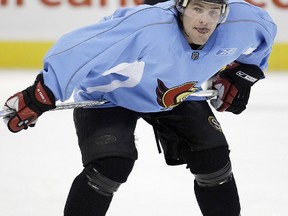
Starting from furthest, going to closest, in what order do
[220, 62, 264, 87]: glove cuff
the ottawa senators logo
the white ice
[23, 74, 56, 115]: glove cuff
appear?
the white ice, [220, 62, 264, 87]: glove cuff, the ottawa senators logo, [23, 74, 56, 115]: glove cuff

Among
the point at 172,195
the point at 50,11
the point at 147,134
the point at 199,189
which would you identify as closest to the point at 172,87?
the point at 199,189

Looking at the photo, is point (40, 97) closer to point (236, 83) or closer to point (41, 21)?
point (236, 83)

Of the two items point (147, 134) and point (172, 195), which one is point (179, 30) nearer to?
point (172, 195)

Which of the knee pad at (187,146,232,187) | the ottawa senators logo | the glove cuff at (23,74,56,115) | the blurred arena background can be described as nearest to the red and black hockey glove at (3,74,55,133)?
the glove cuff at (23,74,56,115)

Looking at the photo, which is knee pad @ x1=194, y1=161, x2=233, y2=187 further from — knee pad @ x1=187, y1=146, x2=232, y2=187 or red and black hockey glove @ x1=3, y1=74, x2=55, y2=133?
red and black hockey glove @ x1=3, y1=74, x2=55, y2=133

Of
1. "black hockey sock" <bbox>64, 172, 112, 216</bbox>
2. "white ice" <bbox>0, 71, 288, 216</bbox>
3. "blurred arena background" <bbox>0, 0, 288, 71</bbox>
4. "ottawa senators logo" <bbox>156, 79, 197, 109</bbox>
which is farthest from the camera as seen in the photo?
"blurred arena background" <bbox>0, 0, 288, 71</bbox>

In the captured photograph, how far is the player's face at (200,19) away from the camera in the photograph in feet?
6.66

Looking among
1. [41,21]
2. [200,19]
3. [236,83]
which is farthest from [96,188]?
[41,21]

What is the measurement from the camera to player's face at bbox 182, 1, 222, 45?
203 cm

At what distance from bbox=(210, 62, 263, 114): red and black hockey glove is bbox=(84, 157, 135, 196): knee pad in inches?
21.7

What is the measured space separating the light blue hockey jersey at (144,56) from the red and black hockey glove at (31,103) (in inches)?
0.8

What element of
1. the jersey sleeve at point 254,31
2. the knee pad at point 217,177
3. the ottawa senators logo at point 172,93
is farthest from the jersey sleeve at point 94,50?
the knee pad at point 217,177

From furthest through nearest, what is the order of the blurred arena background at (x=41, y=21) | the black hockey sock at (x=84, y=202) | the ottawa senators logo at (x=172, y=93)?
the blurred arena background at (x=41, y=21), the ottawa senators logo at (x=172, y=93), the black hockey sock at (x=84, y=202)

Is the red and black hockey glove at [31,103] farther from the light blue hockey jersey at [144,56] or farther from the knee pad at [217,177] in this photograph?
the knee pad at [217,177]
